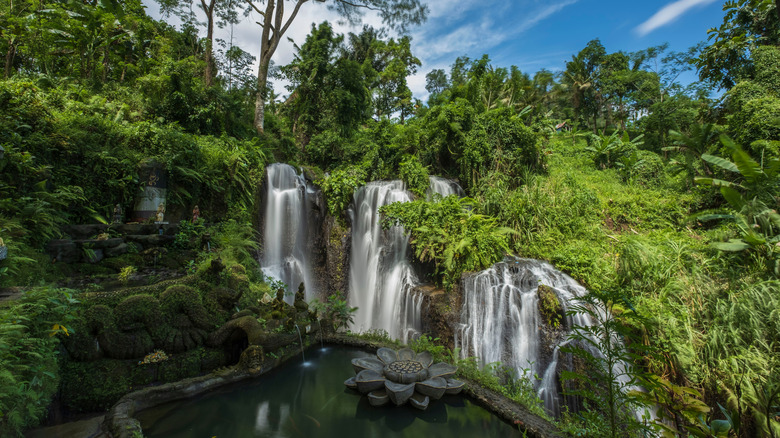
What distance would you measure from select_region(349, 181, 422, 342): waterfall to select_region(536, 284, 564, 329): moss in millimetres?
2851

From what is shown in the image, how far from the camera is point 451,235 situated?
26.4 feet

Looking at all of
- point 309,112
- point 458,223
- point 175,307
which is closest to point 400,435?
point 175,307

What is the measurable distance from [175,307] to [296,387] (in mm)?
2427

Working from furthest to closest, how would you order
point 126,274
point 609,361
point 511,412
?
point 126,274 → point 511,412 → point 609,361

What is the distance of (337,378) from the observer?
221 inches

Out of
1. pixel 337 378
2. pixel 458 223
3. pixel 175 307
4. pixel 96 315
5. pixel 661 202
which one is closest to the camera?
pixel 96 315

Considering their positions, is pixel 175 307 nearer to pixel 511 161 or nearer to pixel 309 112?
pixel 511 161

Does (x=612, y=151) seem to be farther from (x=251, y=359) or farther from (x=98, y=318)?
(x=98, y=318)

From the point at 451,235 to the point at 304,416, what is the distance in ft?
16.8

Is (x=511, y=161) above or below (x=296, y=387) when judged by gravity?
above

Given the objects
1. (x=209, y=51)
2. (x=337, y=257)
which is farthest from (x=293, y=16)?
(x=337, y=257)

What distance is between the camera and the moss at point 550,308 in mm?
6129

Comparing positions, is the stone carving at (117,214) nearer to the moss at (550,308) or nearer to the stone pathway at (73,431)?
the stone pathway at (73,431)

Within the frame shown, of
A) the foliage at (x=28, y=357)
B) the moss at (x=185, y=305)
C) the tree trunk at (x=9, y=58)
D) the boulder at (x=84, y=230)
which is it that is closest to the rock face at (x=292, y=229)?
the boulder at (x=84, y=230)
